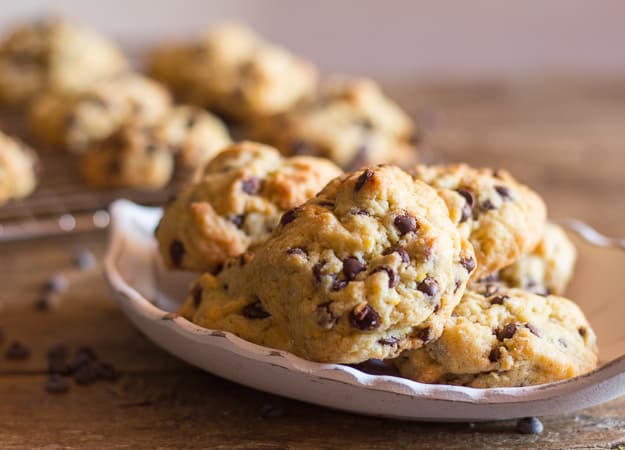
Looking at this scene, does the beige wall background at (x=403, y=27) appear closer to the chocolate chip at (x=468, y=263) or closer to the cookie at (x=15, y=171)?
the cookie at (x=15, y=171)

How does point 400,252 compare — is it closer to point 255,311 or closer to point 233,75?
point 255,311

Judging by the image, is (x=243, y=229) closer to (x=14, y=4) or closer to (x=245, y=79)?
(x=245, y=79)

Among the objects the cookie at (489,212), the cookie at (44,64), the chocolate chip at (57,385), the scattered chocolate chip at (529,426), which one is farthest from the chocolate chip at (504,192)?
the cookie at (44,64)

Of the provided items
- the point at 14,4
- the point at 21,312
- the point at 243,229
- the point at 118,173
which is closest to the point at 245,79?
the point at 118,173

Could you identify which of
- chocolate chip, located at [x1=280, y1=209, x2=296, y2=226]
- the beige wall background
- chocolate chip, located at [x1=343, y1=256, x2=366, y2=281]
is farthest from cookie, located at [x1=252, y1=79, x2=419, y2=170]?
the beige wall background

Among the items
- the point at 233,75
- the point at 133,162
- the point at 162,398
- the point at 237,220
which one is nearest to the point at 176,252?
the point at 237,220

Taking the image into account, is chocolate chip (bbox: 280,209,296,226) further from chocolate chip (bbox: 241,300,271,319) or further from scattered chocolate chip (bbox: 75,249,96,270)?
scattered chocolate chip (bbox: 75,249,96,270)
